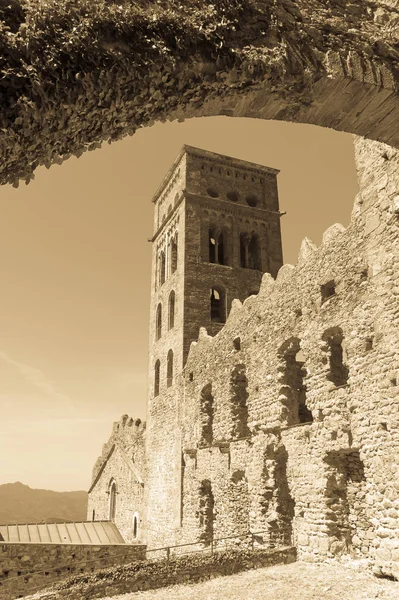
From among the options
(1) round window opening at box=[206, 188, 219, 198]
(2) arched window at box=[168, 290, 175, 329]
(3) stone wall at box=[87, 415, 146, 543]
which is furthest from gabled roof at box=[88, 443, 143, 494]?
(1) round window opening at box=[206, 188, 219, 198]

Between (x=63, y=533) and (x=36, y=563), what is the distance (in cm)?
682

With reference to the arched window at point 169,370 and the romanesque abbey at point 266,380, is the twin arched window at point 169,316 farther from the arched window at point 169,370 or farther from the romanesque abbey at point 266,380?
the arched window at point 169,370

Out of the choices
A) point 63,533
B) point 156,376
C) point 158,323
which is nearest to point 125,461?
point 63,533

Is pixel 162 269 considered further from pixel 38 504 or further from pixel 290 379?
pixel 38 504

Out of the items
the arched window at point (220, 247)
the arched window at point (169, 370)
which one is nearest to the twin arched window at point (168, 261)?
the arched window at point (220, 247)

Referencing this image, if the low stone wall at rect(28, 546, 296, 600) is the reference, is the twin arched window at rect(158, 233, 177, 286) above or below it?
above

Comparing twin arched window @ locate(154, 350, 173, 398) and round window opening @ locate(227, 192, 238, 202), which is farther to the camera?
round window opening @ locate(227, 192, 238, 202)

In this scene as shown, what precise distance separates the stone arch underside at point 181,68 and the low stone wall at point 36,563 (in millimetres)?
12641

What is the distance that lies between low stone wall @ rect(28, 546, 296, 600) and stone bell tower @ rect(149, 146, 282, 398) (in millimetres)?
10871

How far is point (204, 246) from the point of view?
24.9 m

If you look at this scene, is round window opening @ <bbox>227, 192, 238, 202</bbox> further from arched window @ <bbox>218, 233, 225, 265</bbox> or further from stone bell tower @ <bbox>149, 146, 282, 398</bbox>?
arched window @ <bbox>218, 233, 225, 265</bbox>

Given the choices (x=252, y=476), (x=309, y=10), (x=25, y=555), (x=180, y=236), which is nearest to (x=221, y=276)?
(x=180, y=236)

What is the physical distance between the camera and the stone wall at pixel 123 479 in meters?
23.4

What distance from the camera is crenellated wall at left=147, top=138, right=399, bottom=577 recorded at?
8555 millimetres
